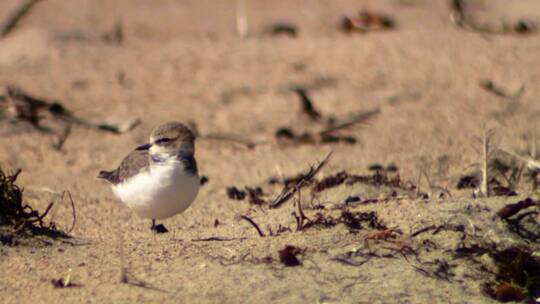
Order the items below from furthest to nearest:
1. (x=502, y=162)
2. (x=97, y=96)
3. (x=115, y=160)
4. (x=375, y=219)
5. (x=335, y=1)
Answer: (x=335, y=1) < (x=97, y=96) < (x=115, y=160) < (x=502, y=162) < (x=375, y=219)

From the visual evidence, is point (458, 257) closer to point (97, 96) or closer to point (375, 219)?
point (375, 219)

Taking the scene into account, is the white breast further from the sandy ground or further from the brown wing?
the sandy ground

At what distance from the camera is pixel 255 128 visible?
7.49 metres

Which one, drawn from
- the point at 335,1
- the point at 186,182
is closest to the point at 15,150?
the point at 186,182

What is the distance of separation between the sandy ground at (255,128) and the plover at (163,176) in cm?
17

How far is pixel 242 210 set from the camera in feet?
17.8

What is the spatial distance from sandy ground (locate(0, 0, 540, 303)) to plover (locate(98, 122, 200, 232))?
17cm

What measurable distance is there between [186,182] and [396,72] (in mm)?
4252

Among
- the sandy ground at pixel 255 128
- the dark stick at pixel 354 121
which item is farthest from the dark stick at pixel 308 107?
the dark stick at pixel 354 121

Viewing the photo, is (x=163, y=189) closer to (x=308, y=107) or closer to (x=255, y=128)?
(x=255, y=128)

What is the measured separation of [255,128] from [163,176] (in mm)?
2949

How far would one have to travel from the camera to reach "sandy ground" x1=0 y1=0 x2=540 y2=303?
406 cm

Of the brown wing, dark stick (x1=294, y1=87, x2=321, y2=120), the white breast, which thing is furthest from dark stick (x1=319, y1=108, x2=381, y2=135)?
the white breast

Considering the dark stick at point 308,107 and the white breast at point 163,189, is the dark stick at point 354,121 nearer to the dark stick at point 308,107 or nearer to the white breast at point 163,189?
the dark stick at point 308,107
